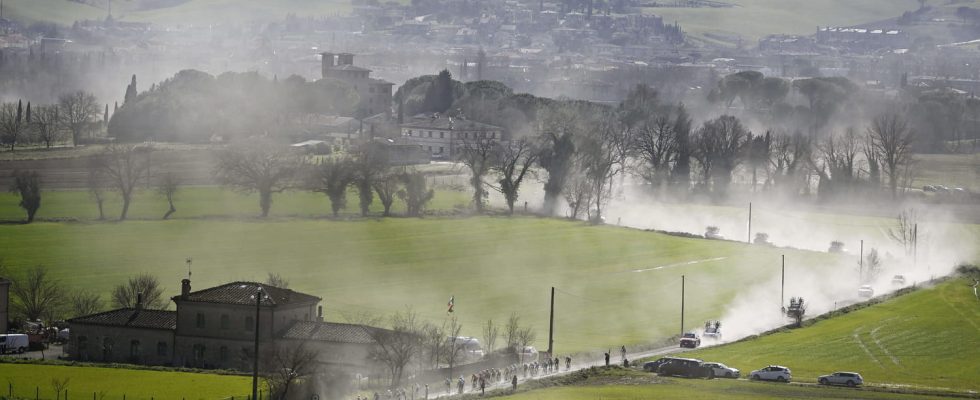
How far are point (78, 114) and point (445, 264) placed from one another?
2511 inches

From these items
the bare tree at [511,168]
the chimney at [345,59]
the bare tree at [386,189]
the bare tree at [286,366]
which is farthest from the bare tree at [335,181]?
the chimney at [345,59]

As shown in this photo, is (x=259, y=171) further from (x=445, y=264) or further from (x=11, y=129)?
(x=11, y=129)

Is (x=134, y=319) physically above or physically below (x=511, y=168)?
below

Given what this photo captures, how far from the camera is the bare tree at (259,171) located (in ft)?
283

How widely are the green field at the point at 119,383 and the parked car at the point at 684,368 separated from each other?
10462 mm

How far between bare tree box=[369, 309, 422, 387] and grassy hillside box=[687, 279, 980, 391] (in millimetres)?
8066

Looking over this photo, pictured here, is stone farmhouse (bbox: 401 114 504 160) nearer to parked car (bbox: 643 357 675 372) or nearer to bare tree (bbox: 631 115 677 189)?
bare tree (bbox: 631 115 677 189)

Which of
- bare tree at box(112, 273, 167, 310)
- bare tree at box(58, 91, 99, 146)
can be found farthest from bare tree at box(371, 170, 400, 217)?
bare tree at box(58, 91, 99, 146)

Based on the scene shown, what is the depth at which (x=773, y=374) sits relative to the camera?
49.0 m

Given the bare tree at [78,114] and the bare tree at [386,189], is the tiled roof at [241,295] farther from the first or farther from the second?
the bare tree at [78,114]

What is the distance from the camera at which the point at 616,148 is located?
4564 inches

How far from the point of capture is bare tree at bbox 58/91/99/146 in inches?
4846

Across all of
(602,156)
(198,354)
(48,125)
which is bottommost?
(198,354)

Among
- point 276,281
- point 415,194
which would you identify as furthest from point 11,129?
point 276,281
